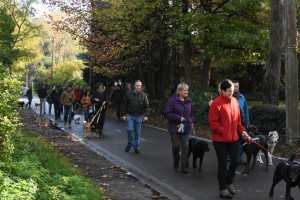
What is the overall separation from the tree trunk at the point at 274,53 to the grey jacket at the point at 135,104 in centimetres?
609

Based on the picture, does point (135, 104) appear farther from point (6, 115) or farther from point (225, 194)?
point (6, 115)

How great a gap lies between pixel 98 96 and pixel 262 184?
8.64m

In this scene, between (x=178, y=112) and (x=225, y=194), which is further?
(x=178, y=112)

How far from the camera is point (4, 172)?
5000mm

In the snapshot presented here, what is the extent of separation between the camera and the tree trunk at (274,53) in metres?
13.0

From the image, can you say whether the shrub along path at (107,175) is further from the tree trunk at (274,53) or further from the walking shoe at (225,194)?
the tree trunk at (274,53)

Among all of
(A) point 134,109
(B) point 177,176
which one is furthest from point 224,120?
(A) point 134,109

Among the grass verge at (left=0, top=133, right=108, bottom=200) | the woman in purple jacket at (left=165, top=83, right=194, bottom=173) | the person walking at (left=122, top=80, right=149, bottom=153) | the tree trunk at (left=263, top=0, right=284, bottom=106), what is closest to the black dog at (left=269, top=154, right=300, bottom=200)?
the woman in purple jacket at (left=165, top=83, right=194, bottom=173)

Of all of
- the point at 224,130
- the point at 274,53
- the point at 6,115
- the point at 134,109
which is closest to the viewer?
the point at 6,115

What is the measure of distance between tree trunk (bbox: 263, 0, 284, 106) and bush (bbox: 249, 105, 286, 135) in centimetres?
120

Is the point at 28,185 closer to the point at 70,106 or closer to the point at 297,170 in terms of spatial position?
the point at 297,170

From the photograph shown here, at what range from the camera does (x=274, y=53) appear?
13.4 m

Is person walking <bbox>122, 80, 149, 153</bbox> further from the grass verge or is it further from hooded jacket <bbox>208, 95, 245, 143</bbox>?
hooded jacket <bbox>208, 95, 245, 143</bbox>

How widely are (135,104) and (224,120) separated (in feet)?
14.6
